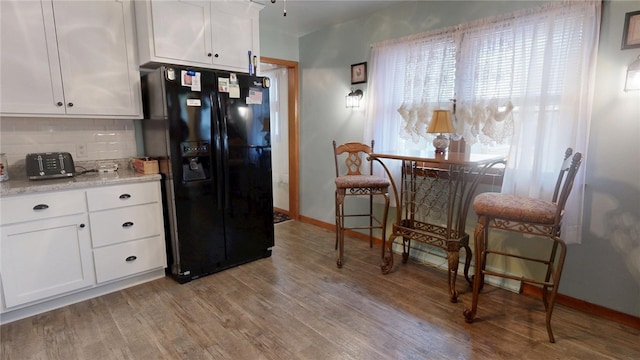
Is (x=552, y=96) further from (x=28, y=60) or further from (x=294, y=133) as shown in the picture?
(x=28, y=60)

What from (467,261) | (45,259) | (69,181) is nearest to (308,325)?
(467,261)

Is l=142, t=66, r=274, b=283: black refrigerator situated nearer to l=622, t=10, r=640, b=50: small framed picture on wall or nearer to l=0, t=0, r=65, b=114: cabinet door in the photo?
l=0, t=0, r=65, b=114: cabinet door

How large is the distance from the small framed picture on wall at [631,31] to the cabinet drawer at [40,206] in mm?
3492

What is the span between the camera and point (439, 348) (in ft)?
6.00

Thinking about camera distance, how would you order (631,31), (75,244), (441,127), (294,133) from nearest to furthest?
(631,31)
(75,244)
(441,127)
(294,133)

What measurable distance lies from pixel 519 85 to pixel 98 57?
2982 millimetres

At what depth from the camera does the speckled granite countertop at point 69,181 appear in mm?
2020

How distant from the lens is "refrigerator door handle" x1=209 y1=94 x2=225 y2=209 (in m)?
2.55

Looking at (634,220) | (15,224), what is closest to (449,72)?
(634,220)

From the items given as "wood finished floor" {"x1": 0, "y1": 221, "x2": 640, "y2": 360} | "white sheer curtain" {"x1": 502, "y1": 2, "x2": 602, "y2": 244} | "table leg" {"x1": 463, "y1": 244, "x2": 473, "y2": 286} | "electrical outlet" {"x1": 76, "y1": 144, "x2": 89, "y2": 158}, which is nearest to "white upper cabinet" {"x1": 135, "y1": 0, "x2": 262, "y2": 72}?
"electrical outlet" {"x1": 76, "y1": 144, "x2": 89, "y2": 158}

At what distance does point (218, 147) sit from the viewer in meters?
2.61

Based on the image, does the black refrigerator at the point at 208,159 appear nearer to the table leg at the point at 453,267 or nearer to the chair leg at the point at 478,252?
the table leg at the point at 453,267

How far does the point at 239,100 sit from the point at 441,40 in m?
1.71

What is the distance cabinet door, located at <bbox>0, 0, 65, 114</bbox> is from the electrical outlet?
0.40m
